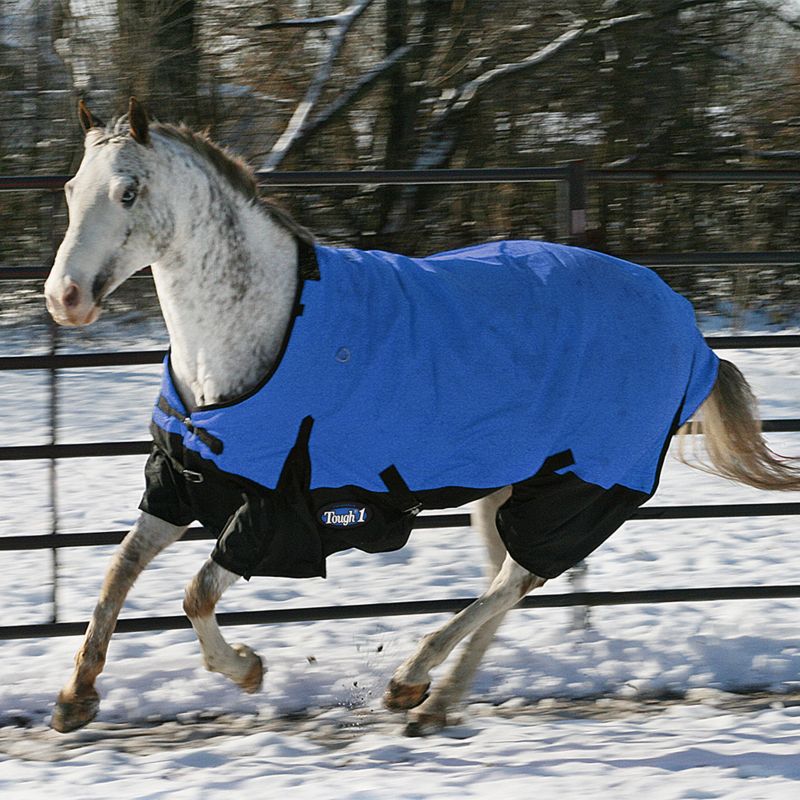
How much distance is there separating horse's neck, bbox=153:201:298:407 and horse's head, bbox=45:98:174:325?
9cm

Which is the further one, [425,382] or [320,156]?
[320,156]

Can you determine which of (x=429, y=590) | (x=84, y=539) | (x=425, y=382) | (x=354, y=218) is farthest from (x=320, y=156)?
(x=425, y=382)

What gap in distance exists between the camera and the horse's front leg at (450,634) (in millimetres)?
2863

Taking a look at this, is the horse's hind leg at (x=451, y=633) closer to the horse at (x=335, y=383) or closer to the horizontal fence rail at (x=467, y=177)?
the horse at (x=335, y=383)

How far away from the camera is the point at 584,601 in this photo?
3.38 m

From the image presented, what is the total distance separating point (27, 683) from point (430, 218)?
139 inches

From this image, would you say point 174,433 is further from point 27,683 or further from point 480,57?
point 480,57

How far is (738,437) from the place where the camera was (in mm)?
3090

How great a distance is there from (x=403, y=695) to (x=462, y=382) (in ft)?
2.72

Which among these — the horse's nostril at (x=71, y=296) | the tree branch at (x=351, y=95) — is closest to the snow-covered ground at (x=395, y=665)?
the horse's nostril at (x=71, y=296)

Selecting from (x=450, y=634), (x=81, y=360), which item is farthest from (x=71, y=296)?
(x=450, y=634)

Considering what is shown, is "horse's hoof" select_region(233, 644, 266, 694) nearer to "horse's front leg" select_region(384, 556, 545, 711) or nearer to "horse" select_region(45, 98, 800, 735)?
"horse" select_region(45, 98, 800, 735)

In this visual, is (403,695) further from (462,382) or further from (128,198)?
(128,198)

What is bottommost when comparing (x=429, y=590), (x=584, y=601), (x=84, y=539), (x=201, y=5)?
(x=429, y=590)
